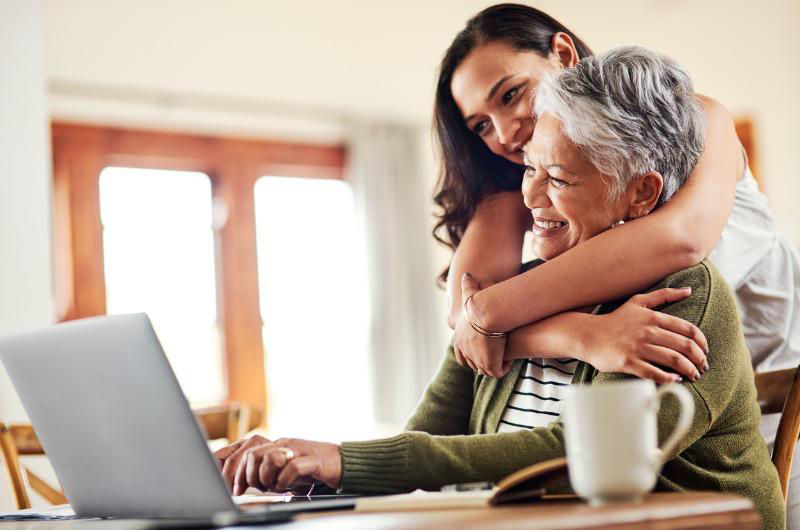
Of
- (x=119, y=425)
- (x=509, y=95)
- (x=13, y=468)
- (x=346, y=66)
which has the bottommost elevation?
(x=13, y=468)

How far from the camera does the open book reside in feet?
2.82

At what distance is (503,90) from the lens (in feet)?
5.76

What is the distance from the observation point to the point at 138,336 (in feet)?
3.10

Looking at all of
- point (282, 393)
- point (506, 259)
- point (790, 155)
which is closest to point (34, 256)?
point (506, 259)

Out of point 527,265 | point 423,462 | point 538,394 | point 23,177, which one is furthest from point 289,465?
point 23,177

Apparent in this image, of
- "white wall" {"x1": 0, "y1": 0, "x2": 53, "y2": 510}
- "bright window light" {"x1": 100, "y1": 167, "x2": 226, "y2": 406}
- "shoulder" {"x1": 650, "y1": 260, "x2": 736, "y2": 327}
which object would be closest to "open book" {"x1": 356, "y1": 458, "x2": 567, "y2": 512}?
"shoulder" {"x1": 650, "y1": 260, "x2": 736, "y2": 327}

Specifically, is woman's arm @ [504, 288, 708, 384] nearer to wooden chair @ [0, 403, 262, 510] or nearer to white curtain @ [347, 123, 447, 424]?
wooden chair @ [0, 403, 262, 510]

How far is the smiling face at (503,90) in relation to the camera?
1740 millimetres

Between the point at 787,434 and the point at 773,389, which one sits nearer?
the point at 787,434

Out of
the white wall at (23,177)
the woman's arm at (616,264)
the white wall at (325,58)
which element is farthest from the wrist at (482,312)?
the white wall at (325,58)

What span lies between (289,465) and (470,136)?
103cm

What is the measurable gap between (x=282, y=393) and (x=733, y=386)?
16.3ft

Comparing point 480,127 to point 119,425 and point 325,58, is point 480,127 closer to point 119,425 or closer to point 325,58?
point 119,425

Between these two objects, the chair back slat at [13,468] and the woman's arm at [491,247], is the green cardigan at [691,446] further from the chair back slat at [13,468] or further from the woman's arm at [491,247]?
the chair back slat at [13,468]
